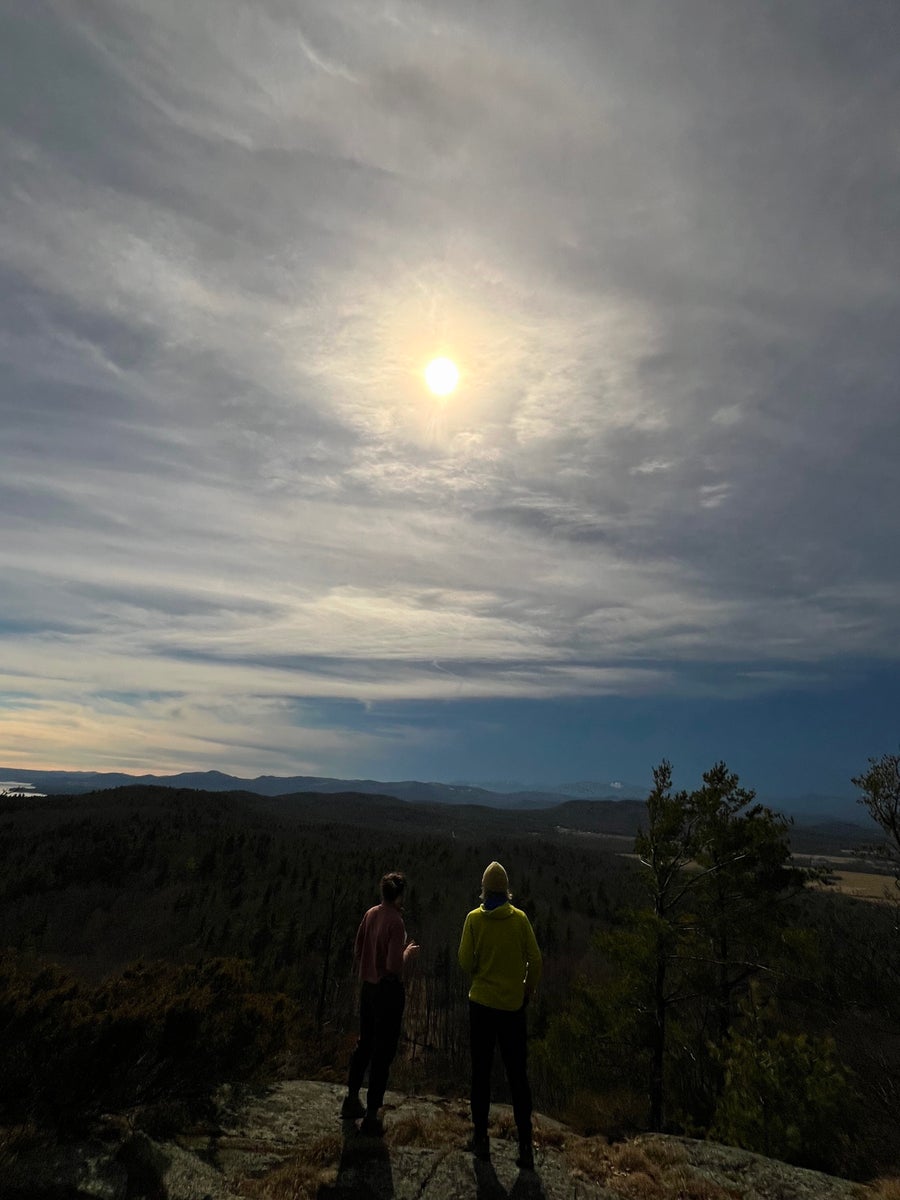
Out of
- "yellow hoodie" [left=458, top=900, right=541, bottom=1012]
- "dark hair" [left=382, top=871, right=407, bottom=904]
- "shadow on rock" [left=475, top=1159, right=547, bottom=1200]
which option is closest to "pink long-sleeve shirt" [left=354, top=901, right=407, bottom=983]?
"dark hair" [left=382, top=871, right=407, bottom=904]

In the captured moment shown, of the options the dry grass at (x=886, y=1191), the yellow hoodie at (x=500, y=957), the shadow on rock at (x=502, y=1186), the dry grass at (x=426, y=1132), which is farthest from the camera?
the dry grass at (x=426, y=1132)

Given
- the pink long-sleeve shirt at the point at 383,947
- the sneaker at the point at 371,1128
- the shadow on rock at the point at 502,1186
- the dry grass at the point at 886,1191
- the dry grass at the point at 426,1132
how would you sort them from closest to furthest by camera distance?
the shadow on rock at the point at 502,1186
the dry grass at the point at 886,1191
the dry grass at the point at 426,1132
the sneaker at the point at 371,1128
the pink long-sleeve shirt at the point at 383,947

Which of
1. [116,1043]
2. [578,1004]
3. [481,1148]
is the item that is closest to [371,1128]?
[481,1148]

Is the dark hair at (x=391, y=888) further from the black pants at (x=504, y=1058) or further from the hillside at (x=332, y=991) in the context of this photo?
the hillside at (x=332, y=991)

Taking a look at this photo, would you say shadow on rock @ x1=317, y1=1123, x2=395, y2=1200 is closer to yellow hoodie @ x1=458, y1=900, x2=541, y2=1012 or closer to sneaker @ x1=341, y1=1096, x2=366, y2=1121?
sneaker @ x1=341, y1=1096, x2=366, y2=1121

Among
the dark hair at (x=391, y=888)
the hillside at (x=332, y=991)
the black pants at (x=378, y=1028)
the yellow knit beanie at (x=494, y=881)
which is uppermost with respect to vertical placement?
the yellow knit beanie at (x=494, y=881)

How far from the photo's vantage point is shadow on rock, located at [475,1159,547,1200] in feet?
16.3

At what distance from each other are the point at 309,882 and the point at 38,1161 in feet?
139

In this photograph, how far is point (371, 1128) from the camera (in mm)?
6066

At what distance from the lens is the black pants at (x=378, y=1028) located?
6.18 m

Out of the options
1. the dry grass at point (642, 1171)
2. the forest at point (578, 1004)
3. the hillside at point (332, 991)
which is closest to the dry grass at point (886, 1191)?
the dry grass at point (642, 1171)

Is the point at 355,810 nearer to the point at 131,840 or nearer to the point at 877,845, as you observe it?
the point at 131,840

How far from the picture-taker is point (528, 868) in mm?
68875

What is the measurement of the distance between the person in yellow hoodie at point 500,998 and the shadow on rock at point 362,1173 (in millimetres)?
975
